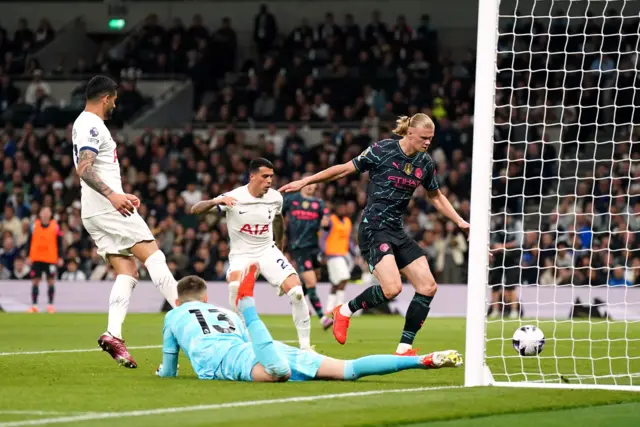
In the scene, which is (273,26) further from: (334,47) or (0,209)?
(0,209)

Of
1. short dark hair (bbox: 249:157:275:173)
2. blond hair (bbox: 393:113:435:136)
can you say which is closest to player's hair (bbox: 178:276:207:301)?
blond hair (bbox: 393:113:435:136)

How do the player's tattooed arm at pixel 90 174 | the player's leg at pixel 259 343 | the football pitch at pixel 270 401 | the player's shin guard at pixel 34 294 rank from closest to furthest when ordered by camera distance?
the football pitch at pixel 270 401, the player's leg at pixel 259 343, the player's tattooed arm at pixel 90 174, the player's shin guard at pixel 34 294

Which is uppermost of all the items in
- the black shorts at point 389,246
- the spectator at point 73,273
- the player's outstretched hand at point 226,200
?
the player's outstretched hand at point 226,200

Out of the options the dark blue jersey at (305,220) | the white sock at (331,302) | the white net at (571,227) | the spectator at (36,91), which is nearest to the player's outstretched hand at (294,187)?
the white net at (571,227)

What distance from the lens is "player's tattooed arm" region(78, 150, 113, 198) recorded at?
9.25 metres

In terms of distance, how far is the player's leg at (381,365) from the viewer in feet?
26.3

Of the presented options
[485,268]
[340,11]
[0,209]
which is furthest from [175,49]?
[485,268]

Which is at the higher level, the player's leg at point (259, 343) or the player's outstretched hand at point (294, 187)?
the player's outstretched hand at point (294, 187)

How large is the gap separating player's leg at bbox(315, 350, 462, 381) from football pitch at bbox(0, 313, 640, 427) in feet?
0.29

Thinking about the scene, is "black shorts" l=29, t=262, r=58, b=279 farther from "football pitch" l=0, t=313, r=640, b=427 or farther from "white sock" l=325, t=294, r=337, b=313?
"football pitch" l=0, t=313, r=640, b=427

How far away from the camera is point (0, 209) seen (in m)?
26.9

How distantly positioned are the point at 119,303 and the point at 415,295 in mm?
2597

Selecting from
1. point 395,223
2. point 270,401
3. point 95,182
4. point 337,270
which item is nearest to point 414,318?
point 395,223

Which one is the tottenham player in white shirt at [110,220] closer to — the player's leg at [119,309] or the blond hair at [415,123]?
the player's leg at [119,309]
